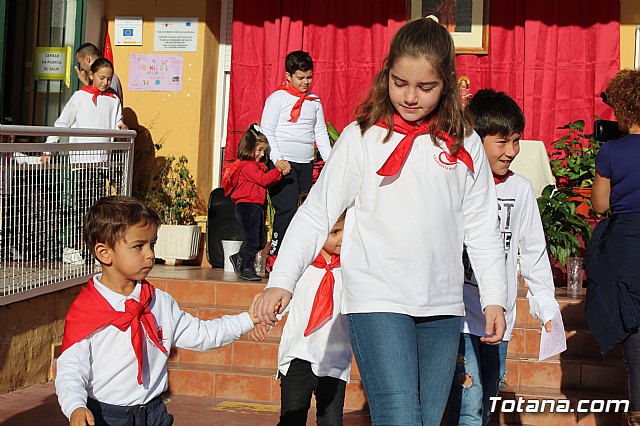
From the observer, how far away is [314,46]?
10.6 meters

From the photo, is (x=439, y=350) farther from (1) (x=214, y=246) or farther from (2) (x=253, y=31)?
(2) (x=253, y=31)

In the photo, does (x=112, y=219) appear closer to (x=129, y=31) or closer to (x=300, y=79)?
(x=300, y=79)

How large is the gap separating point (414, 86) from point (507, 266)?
1275mm

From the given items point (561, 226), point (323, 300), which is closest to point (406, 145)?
point (323, 300)

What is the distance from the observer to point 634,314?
5.14 m

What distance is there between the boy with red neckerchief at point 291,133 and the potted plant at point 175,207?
1331mm

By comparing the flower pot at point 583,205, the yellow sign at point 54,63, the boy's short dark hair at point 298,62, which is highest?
the yellow sign at point 54,63

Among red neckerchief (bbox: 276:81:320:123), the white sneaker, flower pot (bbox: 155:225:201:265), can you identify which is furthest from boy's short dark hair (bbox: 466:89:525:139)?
flower pot (bbox: 155:225:201:265)

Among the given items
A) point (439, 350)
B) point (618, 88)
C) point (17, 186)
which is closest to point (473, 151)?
point (439, 350)

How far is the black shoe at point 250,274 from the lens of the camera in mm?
8516

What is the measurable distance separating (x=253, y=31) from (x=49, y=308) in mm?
4362

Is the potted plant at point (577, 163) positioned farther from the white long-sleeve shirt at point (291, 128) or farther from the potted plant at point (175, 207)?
the potted plant at point (175, 207)

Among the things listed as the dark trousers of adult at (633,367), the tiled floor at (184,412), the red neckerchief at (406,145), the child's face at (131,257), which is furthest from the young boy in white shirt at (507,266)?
the tiled floor at (184,412)

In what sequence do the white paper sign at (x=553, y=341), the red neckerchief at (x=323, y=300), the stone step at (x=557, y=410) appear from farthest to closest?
the stone step at (x=557, y=410) → the red neckerchief at (x=323, y=300) → the white paper sign at (x=553, y=341)
